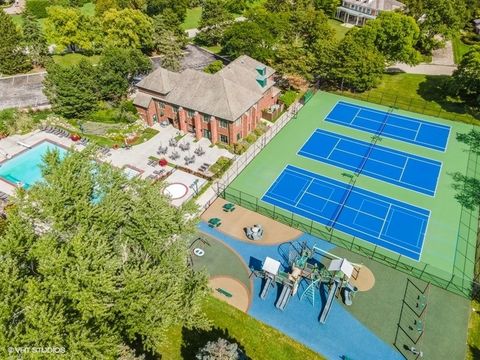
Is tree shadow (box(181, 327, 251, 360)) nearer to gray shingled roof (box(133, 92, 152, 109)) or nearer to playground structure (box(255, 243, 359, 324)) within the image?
playground structure (box(255, 243, 359, 324))

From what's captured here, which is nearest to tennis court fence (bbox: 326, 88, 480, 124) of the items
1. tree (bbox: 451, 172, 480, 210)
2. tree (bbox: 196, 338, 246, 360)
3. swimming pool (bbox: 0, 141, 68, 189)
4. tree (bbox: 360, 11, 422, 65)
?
tree (bbox: 360, 11, 422, 65)

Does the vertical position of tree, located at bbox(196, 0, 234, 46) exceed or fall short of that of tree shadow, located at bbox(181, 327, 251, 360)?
it exceeds it

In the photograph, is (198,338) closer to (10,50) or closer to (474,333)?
(474,333)

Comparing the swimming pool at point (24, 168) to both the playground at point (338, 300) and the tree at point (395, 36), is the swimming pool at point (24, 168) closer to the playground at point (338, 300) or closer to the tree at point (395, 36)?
the playground at point (338, 300)

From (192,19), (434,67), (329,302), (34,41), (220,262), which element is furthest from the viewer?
(192,19)

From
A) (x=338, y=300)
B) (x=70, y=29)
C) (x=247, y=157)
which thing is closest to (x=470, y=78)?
(x=247, y=157)
